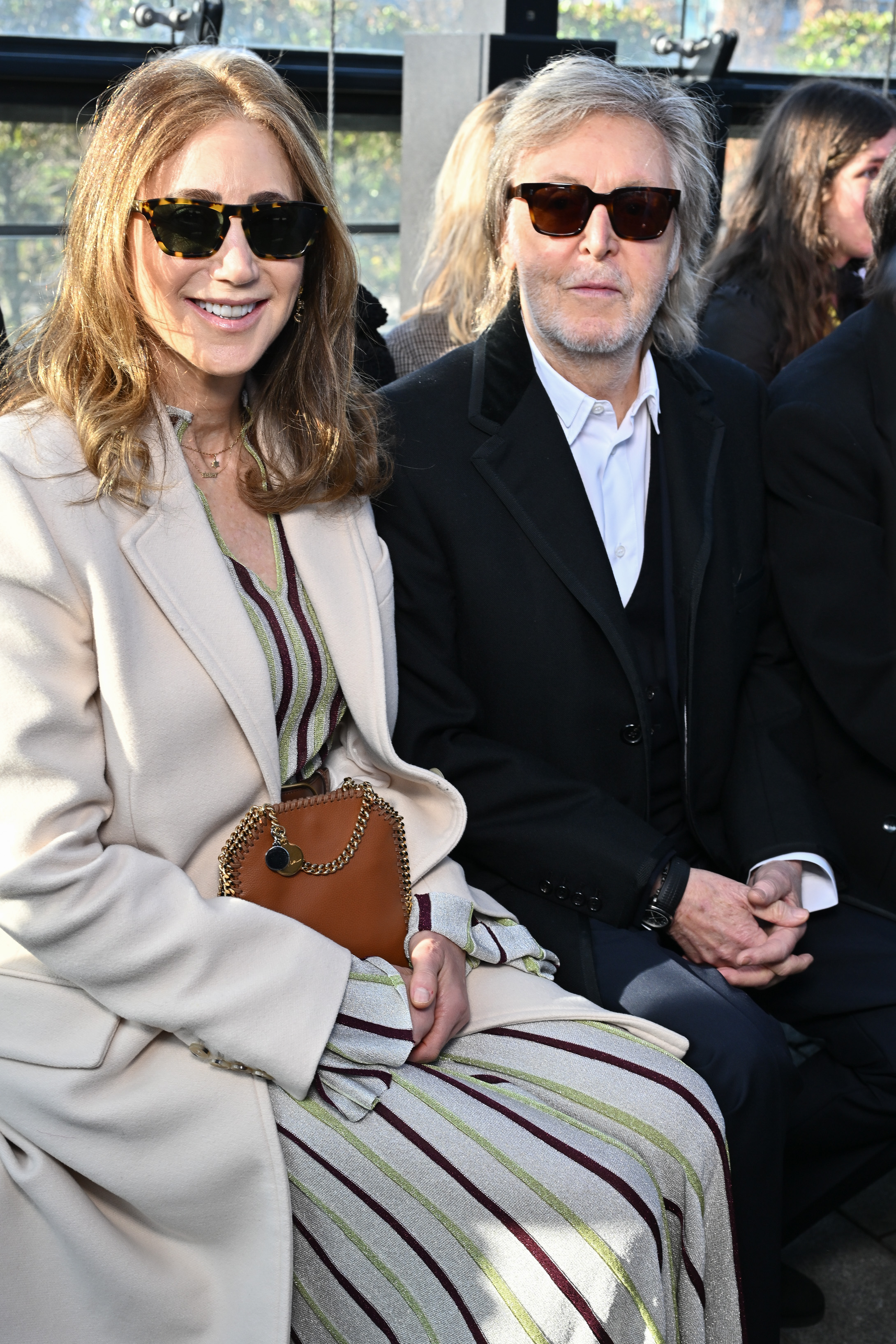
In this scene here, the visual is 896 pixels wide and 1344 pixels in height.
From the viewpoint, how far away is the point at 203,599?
1916 mm

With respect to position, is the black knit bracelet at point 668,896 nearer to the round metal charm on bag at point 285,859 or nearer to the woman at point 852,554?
the woman at point 852,554

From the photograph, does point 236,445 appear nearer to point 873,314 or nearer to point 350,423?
point 350,423

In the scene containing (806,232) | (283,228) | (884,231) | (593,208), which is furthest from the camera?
(806,232)

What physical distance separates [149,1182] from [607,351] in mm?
1621

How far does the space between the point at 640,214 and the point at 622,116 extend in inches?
7.6

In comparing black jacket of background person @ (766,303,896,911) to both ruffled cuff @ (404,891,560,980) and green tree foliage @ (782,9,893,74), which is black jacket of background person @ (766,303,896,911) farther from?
green tree foliage @ (782,9,893,74)

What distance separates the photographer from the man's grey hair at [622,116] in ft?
8.15

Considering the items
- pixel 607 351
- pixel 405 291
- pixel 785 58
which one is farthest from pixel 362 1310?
pixel 785 58

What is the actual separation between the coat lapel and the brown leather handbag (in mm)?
565

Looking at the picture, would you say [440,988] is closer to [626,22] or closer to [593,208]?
[593,208]

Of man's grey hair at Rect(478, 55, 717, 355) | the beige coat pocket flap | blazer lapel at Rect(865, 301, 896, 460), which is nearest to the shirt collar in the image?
man's grey hair at Rect(478, 55, 717, 355)

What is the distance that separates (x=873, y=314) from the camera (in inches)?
104

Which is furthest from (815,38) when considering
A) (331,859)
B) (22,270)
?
(331,859)

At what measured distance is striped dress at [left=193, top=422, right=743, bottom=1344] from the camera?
5.42ft
